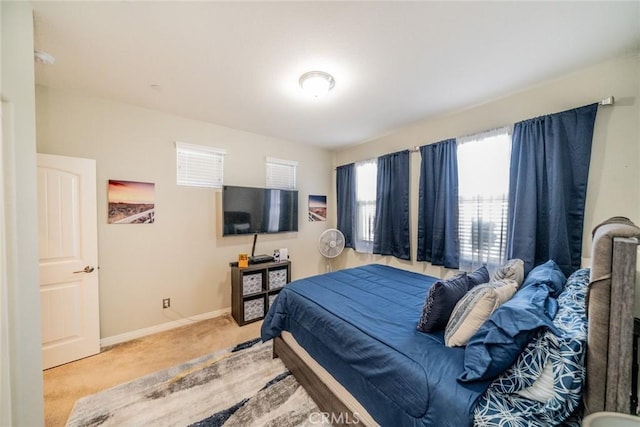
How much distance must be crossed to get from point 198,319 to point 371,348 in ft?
8.82

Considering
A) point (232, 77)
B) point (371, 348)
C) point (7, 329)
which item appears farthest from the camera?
point (232, 77)

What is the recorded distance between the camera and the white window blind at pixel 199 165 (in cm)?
295

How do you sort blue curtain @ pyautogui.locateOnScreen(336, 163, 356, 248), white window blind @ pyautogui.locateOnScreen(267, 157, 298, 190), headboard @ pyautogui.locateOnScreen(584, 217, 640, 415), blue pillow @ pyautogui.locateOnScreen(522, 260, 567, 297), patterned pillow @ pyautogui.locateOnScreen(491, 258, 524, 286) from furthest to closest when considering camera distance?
blue curtain @ pyautogui.locateOnScreen(336, 163, 356, 248)
white window blind @ pyautogui.locateOnScreen(267, 157, 298, 190)
patterned pillow @ pyautogui.locateOnScreen(491, 258, 524, 286)
blue pillow @ pyautogui.locateOnScreen(522, 260, 567, 297)
headboard @ pyautogui.locateOnScreen(584, 217, 640, 415)

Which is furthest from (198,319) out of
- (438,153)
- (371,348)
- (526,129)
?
(526,129)

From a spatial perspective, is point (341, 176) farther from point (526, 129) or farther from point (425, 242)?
point (526, 129)

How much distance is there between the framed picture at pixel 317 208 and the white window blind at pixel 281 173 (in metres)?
0.49

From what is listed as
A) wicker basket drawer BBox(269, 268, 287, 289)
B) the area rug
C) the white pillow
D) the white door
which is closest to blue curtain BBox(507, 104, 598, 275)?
the white pillow

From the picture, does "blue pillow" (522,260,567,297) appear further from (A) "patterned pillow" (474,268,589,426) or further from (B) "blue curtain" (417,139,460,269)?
(B) "blue curtain" (417,139,460,269)

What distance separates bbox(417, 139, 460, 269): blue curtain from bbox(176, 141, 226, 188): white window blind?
2787mm

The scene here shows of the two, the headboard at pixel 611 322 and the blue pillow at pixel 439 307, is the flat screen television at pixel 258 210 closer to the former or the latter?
the blue pillow at pixel 439 307

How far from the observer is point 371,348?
51.8 inches

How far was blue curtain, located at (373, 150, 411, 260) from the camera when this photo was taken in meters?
3.24

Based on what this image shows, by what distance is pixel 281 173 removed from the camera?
12.5 ft

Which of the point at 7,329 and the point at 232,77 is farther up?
the point at 232,77
